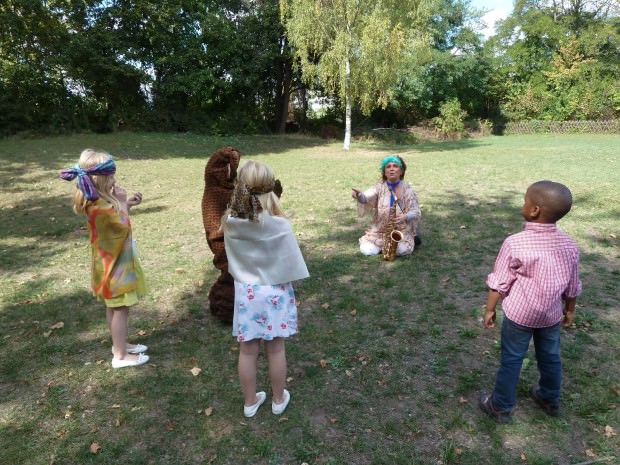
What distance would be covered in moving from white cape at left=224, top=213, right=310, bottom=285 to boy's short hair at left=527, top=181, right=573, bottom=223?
4.69ft

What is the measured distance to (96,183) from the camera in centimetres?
319

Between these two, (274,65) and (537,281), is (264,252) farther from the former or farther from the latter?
(274,65)

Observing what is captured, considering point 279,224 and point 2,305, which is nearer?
point 279,224

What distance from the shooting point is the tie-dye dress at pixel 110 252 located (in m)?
3.23

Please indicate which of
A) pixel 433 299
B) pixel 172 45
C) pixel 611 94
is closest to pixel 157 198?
pixel 433 299

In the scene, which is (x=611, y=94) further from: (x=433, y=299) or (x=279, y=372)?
(x=279, y=372)

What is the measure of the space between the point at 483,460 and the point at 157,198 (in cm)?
860

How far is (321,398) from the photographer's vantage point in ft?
10.5

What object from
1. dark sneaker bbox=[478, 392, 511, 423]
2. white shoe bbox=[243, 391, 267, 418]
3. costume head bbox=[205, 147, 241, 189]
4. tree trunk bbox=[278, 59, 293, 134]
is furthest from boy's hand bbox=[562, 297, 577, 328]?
tree trunk bbox=[278, 59, 293, 134]

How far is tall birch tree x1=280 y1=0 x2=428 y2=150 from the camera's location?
17234mm

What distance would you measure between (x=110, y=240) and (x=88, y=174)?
0.53m

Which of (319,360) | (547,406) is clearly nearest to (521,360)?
(547,406)

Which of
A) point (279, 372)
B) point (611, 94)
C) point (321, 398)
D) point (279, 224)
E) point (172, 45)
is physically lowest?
point (321, 398)

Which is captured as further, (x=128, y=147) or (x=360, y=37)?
(x=360, y=37)
